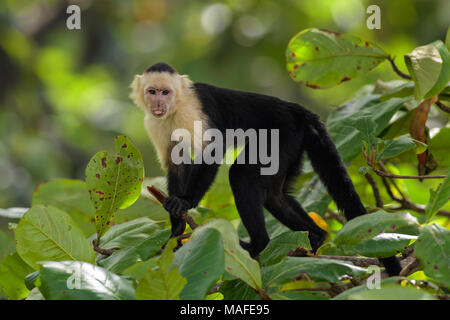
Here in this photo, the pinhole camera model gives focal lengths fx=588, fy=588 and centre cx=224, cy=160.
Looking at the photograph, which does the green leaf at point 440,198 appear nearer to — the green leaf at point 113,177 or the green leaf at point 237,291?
the green leaf at point 237,291

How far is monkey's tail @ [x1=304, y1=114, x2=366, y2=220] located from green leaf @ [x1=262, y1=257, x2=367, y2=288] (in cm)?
77

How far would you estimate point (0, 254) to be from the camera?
1652mm

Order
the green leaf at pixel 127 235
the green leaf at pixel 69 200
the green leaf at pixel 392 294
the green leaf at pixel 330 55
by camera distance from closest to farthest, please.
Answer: the green leaf at pixel 392 294 < the green leaf at pixel 127 235 < the green leaf at pixel 330 55 < the green leaf at pixel 69 200

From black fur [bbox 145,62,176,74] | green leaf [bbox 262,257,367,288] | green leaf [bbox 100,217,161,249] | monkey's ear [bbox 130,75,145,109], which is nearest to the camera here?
green leaf [bbox 262,257,367,288]

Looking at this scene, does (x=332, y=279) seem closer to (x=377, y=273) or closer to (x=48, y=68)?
(x=377, y=273)

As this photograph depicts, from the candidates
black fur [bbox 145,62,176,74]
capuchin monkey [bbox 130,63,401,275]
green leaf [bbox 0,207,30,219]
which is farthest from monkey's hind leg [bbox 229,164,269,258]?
green leaf [bbox 0,207,30,219]

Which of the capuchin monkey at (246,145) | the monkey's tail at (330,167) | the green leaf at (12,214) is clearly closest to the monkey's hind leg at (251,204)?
the capuchin monkey at (246,145)

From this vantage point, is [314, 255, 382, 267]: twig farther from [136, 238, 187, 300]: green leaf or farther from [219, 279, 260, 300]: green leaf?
[136, 238, 187, 300]: green leaf

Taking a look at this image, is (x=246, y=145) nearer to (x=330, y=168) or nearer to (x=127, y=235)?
(x=330, y=168)

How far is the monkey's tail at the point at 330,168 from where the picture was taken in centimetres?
186

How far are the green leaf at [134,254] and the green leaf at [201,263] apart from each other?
9.6 inches

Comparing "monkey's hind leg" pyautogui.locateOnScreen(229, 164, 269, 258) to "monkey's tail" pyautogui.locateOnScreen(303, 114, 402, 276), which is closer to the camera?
"monkey's tail" pyautogui.locateOnScreen(303, 114, 402, 276)

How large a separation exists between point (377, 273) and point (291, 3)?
698cm

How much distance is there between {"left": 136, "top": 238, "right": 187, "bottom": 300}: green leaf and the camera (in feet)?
3.01
